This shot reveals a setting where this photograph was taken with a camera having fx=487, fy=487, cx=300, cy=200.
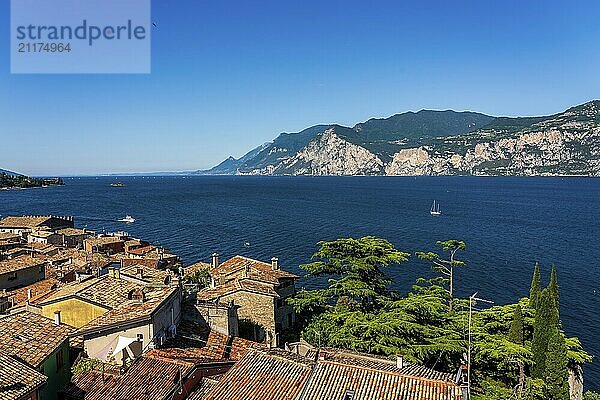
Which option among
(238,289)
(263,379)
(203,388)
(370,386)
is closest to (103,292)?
(238,289)

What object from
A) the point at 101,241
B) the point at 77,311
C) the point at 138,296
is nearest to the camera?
the point at 77,311

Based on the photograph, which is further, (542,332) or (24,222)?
(24,222)

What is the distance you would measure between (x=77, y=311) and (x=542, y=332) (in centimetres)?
2224

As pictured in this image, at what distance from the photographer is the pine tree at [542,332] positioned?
80.1ft

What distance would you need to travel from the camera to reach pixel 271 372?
15219mm

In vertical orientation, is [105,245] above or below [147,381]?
below

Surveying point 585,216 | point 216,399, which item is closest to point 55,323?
point 216,399

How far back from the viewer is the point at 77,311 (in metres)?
19.8

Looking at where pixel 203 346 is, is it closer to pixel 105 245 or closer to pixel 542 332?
pixel 542 332

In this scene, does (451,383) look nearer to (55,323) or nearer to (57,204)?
(55,323)

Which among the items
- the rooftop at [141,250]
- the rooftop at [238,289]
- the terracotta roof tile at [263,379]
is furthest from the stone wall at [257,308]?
the rooftop at [141,250]

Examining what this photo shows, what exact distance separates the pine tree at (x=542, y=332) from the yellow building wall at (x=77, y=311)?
20.7 m

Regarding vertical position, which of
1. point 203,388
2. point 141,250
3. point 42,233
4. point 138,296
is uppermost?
point 138,296

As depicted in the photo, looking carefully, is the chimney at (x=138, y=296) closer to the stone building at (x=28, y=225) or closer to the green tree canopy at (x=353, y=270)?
the green tree canopy at (x=353, y=270)
